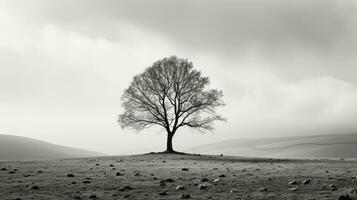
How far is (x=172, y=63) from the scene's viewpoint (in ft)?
162

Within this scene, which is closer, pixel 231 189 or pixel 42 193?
pixel 42 193

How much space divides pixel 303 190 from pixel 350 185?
247cm

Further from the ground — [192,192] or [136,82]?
[136,82]

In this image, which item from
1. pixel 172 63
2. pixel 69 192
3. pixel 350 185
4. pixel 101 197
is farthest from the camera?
pixel 172 63

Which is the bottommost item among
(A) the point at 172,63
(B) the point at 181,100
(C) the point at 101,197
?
(C) the point at 101,197

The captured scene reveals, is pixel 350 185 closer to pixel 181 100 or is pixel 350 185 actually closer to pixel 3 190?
pixel 3 190

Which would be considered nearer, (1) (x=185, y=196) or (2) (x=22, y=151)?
(1) (x=185, y=196)

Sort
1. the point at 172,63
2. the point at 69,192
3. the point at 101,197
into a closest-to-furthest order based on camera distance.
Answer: the point at 101,197 < the point at 69,192 < the point at 172,63

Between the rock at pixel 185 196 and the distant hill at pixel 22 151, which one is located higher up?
the distant hill at pixel 22 151

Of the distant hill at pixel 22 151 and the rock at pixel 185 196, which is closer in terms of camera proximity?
the rock at pixel 185 196

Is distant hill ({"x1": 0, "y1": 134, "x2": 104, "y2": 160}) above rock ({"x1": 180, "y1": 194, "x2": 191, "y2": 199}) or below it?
above

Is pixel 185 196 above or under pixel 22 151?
under

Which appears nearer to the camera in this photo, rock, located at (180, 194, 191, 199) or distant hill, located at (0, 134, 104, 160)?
rock, located at (180, 194, 191, 199)

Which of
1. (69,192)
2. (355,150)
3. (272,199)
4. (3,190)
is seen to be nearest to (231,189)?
(272,199)
